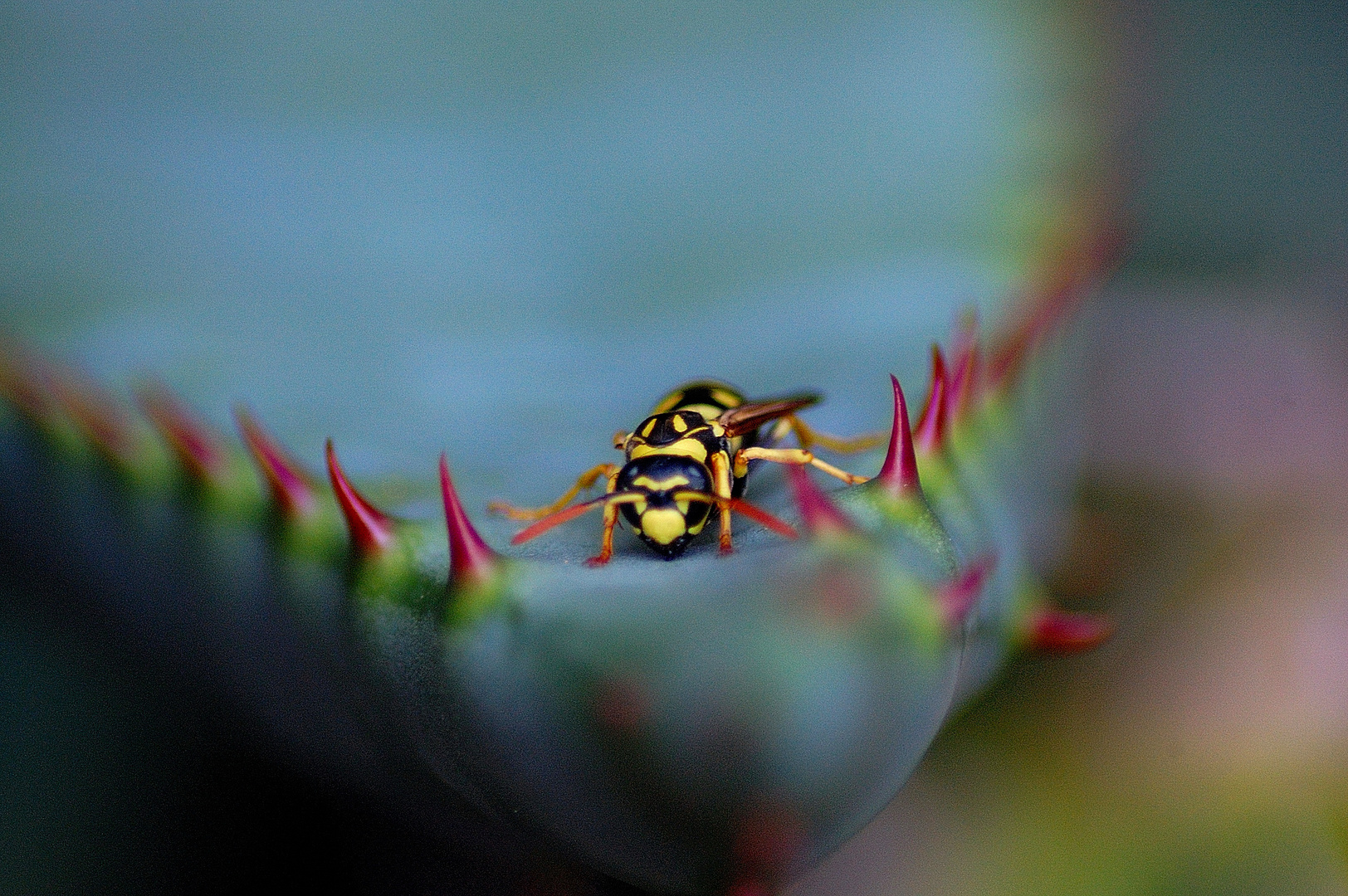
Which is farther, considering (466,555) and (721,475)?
(721,475)

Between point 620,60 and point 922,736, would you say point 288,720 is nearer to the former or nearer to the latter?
point 922,736

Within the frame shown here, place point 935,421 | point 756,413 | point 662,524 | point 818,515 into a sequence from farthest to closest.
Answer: point 756,413 → point 662,524 → point 935,421 → point 818,515

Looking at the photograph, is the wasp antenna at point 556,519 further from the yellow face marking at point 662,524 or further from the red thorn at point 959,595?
the red thorn at point 959,595

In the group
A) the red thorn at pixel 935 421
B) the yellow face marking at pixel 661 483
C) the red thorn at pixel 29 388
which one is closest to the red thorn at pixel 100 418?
the red thorn at pixel 29 388

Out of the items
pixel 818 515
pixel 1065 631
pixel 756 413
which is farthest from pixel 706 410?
pixel 818 515

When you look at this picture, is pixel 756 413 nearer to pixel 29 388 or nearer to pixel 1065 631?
pixel 1065 631

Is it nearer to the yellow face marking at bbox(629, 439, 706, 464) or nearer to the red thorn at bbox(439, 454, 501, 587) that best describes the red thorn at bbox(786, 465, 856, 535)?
the red thorn at bbox(439, 454, 501, 587)

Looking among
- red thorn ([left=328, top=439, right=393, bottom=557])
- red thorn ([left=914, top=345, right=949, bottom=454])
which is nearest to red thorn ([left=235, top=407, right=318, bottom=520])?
red thorn ([left=328, top=439, right=393, bottom=557])

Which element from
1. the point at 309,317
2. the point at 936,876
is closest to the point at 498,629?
the point at 936,876
